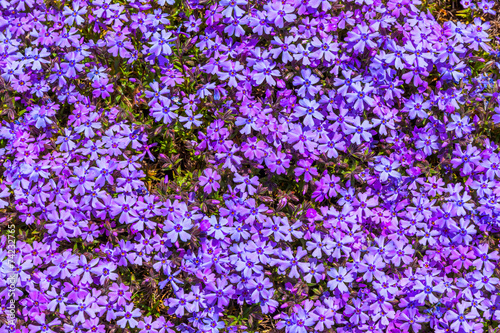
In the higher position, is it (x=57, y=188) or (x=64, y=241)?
(x=57, y=188)

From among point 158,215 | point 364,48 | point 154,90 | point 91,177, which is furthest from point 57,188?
point 364,48

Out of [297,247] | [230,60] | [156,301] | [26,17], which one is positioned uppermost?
[26,17]

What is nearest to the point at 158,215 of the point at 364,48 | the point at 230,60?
the point at 230,60

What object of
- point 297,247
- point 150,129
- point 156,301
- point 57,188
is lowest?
point 156,301

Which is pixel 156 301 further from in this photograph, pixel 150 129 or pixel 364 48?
pixel 364 48

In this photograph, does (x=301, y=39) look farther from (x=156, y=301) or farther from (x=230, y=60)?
(x=156, y=301)

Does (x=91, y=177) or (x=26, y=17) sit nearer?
(x=91, y=177)
